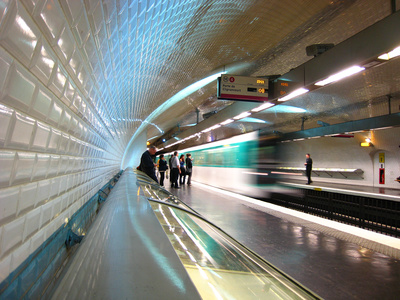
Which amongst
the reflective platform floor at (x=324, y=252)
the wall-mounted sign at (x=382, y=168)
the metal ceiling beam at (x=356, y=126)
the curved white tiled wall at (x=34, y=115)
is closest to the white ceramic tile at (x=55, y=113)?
the curved white tiled wall at (x=34, y=115)

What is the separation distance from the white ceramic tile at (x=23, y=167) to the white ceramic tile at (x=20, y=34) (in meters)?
0.31

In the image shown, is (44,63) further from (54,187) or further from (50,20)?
(54,187)

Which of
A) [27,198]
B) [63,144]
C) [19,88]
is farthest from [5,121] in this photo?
[63,144]

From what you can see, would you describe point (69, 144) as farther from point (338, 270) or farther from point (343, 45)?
point (343, 45)

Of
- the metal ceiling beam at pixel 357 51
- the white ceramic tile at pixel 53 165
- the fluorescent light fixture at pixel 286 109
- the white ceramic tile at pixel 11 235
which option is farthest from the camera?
the fluorescent light fixture at pixel 286 109

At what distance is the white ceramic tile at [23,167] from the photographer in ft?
2.67

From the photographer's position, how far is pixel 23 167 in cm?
87

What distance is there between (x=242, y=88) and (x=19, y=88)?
19.5ft

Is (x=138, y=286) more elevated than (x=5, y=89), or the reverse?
(x=5, y=89)

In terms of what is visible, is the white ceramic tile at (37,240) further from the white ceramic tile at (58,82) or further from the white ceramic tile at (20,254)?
the white ceramic tile at (58,82)

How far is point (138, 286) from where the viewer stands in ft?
1.60

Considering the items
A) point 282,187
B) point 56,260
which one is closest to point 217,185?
point 282,187

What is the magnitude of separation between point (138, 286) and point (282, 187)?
906 centimetres

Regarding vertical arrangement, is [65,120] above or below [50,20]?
below
